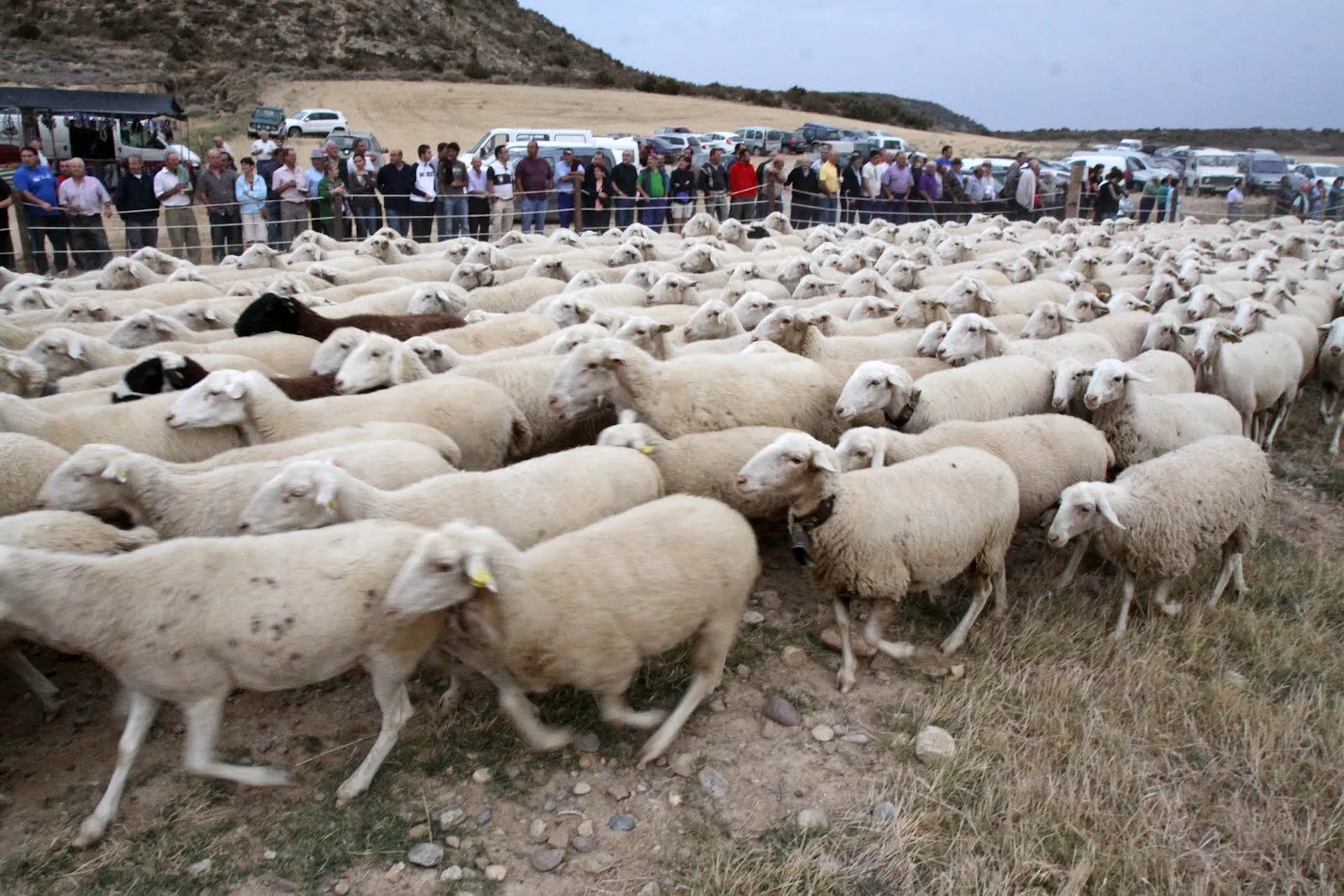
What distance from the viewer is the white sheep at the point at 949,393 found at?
5.57m

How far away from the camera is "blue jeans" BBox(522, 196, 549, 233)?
14578 mm

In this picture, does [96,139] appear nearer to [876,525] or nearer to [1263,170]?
[876,525]

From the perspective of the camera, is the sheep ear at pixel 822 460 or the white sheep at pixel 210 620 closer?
the white sheep at pixel 210 620

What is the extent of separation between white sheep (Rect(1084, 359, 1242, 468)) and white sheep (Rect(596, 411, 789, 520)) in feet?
7.67

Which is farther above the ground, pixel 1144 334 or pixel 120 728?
pixel 1144 334

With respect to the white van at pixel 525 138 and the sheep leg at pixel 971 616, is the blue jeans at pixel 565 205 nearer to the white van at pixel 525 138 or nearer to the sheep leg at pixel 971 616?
the white van at pixel 525 138

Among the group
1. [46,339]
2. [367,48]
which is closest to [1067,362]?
[46,339]

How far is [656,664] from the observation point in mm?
4129

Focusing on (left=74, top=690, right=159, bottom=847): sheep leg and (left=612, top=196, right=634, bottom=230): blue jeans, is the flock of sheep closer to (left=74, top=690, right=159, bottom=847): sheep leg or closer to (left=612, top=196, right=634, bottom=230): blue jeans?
(left=74, top=690, right=159, bottom=847): sheep leg

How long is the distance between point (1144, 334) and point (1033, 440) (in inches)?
130

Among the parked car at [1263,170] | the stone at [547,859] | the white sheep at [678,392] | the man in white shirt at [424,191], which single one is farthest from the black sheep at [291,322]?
the parked car at [1263,170]

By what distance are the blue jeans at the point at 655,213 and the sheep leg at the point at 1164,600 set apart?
12256 mm

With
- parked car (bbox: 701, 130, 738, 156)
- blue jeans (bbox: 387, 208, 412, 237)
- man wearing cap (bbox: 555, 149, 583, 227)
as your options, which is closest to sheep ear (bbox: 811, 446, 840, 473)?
blue jeans (bbox: 387, 208, 412, 237)

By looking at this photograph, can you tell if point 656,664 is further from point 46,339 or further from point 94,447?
point 46,339
